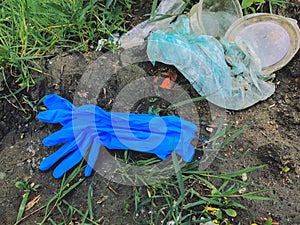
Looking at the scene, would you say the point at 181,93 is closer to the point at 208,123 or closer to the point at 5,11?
the point at 208,123

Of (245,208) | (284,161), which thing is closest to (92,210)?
(245,208)

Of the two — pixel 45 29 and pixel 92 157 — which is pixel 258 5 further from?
pixel 92 157

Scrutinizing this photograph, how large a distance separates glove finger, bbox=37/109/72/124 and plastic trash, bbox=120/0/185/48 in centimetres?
47

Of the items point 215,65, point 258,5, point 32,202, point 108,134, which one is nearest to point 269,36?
point 258,5

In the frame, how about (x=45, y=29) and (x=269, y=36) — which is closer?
(x=45, y=29)

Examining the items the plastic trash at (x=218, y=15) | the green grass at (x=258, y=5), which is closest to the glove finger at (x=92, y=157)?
the plastic trash at (x=218, y=15)

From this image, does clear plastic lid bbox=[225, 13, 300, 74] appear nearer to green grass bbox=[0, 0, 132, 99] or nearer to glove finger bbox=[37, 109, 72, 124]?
green grass bbox=[0, 0, 132, 99]

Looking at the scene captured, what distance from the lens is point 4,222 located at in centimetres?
162

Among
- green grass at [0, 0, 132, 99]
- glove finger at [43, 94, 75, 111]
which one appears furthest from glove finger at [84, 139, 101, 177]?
green grass at [0, 0, 132, 99]

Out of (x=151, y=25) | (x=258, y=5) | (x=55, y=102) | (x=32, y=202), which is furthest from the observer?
(x=258, y=5)

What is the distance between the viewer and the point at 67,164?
1.69 m

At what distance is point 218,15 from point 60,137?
106 centimetres

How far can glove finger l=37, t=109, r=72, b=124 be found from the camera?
68.9 inches

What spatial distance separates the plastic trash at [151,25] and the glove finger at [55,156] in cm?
59
